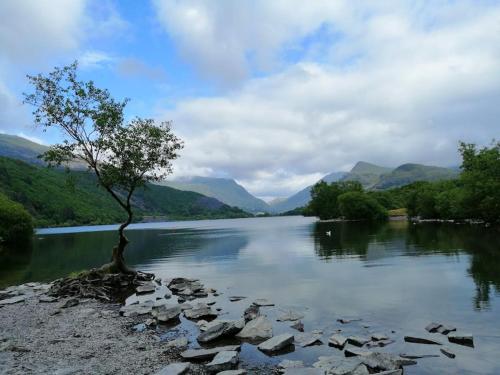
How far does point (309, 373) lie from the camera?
18.1 m

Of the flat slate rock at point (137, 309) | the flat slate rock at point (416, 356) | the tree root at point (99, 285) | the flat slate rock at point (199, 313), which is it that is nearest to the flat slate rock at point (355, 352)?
the flat slate rock at point (416, 356)

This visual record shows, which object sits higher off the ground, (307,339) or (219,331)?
(219,331)

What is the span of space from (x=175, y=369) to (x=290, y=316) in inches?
501

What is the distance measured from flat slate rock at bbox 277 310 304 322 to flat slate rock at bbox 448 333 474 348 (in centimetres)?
1023

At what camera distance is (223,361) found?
65.1 ft

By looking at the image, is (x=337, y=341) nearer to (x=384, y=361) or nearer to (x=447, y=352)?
(x=384, y=361)

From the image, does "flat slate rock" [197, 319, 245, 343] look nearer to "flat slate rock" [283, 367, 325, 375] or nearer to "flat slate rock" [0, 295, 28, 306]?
"flat slate rock" [283, 367, 325, 375]

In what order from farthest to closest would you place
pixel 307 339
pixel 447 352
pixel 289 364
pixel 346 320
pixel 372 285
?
pixel 372 285 < pixel 346 320 < pixel 307 339 < pixel 447 352 < pixel 289 364

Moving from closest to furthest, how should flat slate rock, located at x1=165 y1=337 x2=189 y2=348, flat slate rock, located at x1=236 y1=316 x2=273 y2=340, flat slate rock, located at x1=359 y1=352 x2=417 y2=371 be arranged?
flat slate rock, located at x1=359 y1=352 x2=417 y2=371
flat slate rock, located at x1=165 y1=337 x2=189 y2=348
flat slate rock, located at x1=236 y1=316 x2=273 y2=340

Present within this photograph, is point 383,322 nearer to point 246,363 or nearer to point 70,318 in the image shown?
point 246,363

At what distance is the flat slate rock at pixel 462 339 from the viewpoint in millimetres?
22298

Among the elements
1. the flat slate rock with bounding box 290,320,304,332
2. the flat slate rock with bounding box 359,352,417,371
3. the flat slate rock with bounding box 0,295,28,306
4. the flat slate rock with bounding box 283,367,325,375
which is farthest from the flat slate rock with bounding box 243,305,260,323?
the flat slate rock with bounding box 0,295,28,306

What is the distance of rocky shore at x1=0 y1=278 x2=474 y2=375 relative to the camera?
63.8 ft

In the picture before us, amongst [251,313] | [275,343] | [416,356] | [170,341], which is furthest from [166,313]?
[416,356]
